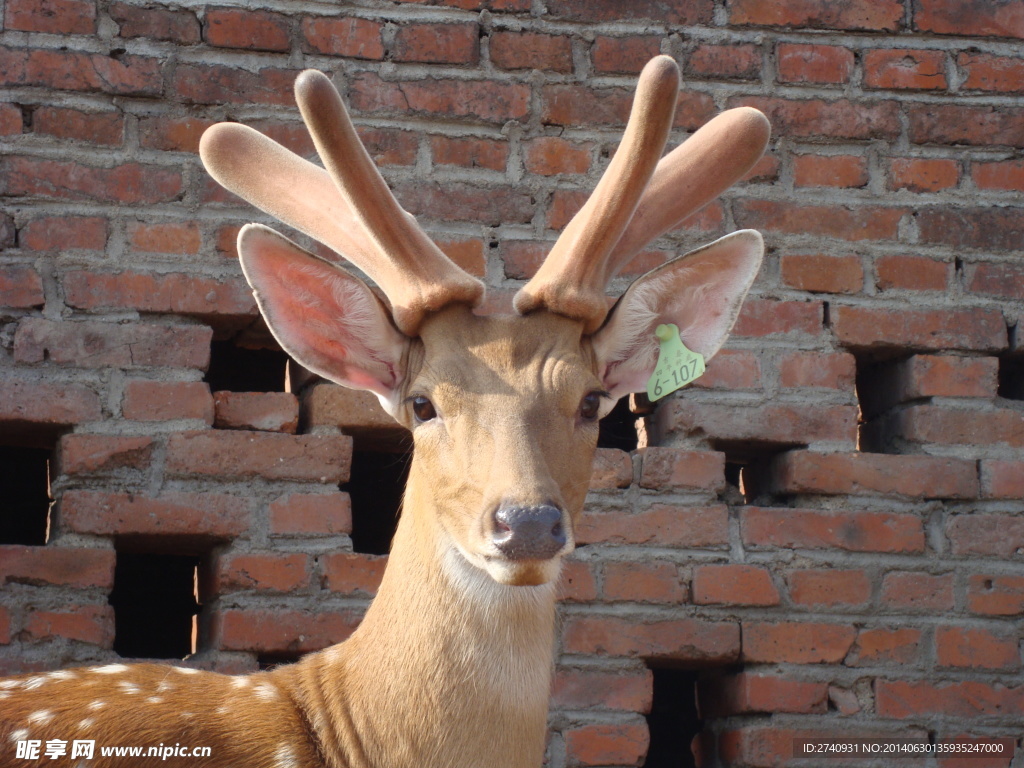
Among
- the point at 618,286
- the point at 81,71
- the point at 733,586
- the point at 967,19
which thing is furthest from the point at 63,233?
the point at 967,19

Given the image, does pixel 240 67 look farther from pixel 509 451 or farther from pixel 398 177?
pixel 509 451

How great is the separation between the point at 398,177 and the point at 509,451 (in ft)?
3.97

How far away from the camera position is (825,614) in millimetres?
2963

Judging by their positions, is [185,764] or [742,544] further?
[742,544]

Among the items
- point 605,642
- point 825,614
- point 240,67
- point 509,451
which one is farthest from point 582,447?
point 240,67

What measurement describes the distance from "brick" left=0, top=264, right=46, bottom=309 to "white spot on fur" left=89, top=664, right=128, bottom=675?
940 mm

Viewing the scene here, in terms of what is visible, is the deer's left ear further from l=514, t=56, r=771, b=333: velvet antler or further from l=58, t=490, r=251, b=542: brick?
l=58, t=490, r=251, b=542: brick

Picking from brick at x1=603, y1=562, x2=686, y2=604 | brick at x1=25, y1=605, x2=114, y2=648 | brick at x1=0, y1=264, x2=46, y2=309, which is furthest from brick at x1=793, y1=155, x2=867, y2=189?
brick at x1=25, y1=605, x2=114, y2=648

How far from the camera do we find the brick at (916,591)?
2980 mm

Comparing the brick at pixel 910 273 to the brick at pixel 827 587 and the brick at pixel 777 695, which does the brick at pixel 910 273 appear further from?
the brick at pixel 777 695

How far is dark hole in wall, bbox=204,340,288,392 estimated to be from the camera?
3545 mm

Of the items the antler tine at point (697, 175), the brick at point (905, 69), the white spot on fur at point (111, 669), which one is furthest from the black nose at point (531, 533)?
the brick at point (905, 69)

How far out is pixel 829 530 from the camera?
3.01 metres

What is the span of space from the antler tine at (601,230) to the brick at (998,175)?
1342mm
